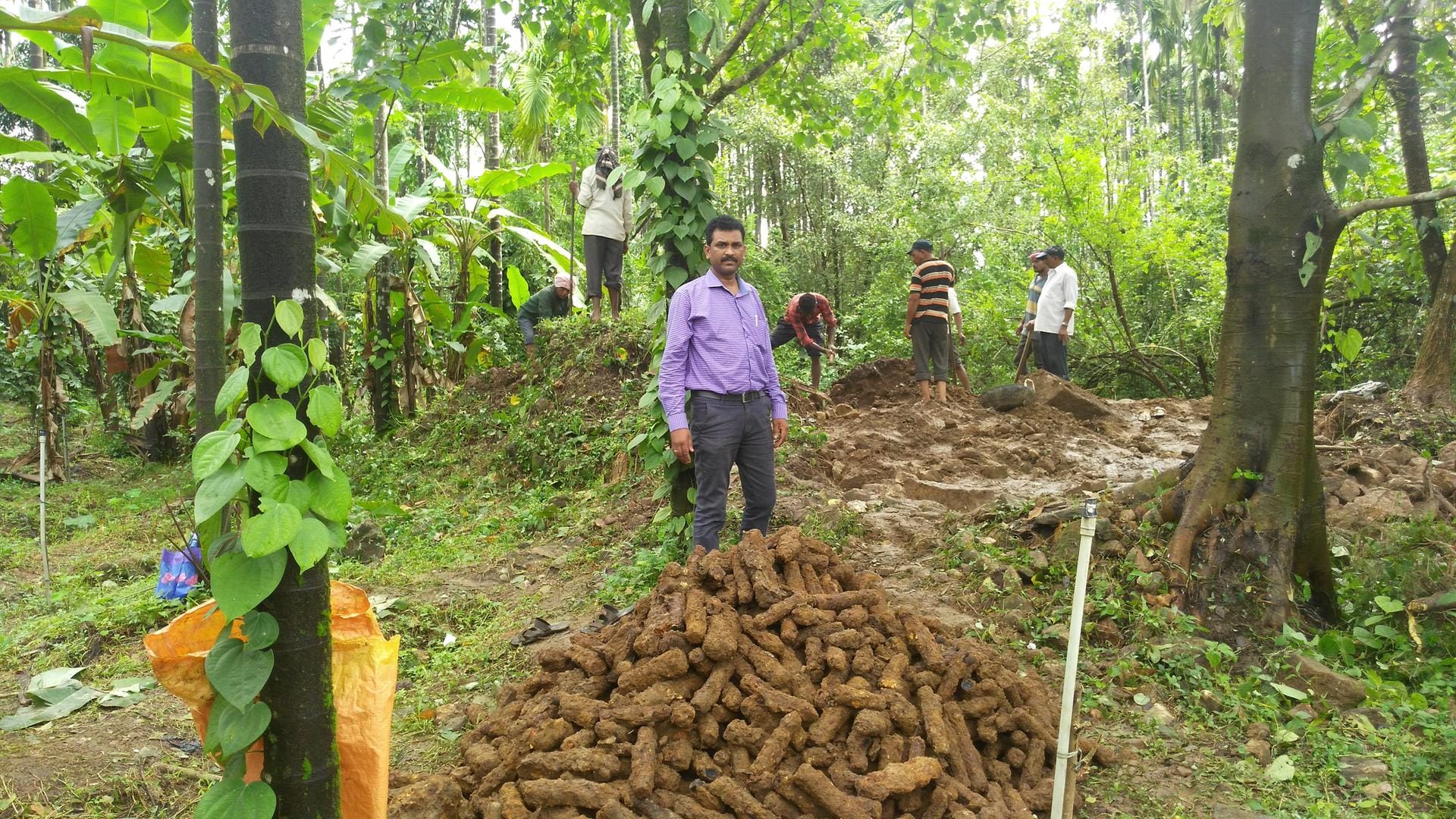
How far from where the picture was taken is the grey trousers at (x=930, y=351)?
9383 millimetres

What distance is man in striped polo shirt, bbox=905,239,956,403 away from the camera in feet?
29.9

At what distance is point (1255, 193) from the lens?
4391mm

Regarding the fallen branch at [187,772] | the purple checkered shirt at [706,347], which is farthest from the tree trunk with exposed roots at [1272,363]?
the fallen branch at [187,772]

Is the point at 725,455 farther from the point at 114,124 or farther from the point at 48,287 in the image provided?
the point at 48,287

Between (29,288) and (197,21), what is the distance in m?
7.40

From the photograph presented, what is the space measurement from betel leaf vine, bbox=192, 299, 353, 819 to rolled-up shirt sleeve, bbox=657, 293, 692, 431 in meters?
2.72

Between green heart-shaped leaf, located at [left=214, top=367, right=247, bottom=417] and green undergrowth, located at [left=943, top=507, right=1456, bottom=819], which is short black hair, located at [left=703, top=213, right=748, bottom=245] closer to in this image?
green undergrowth, located at [left=943, top=507, right=1456, bottom=819]

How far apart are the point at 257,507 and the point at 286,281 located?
1.57 feet

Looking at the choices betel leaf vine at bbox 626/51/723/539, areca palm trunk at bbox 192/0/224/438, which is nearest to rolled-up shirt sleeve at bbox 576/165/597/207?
betel leaf vine at bbox 626/51/723/539

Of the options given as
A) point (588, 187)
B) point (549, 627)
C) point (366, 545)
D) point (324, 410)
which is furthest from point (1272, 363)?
point (588, 187)

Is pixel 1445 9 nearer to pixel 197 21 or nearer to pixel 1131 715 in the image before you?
pixel 1131 715

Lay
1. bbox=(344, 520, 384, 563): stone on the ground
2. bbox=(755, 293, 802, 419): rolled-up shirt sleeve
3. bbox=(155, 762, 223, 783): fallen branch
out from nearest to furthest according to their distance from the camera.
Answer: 1. bbox=(155, 762, 223, 783): fallen branch
2. bbox=(755, 293, 802, 419): rolled-up shirt sleeve
3. bbox=(344, 520, 384, 563): stone on the ground

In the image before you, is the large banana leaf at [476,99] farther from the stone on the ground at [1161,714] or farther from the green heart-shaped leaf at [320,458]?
the stone on the ground at [1161,714]

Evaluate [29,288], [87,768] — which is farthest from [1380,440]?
[29,288]
